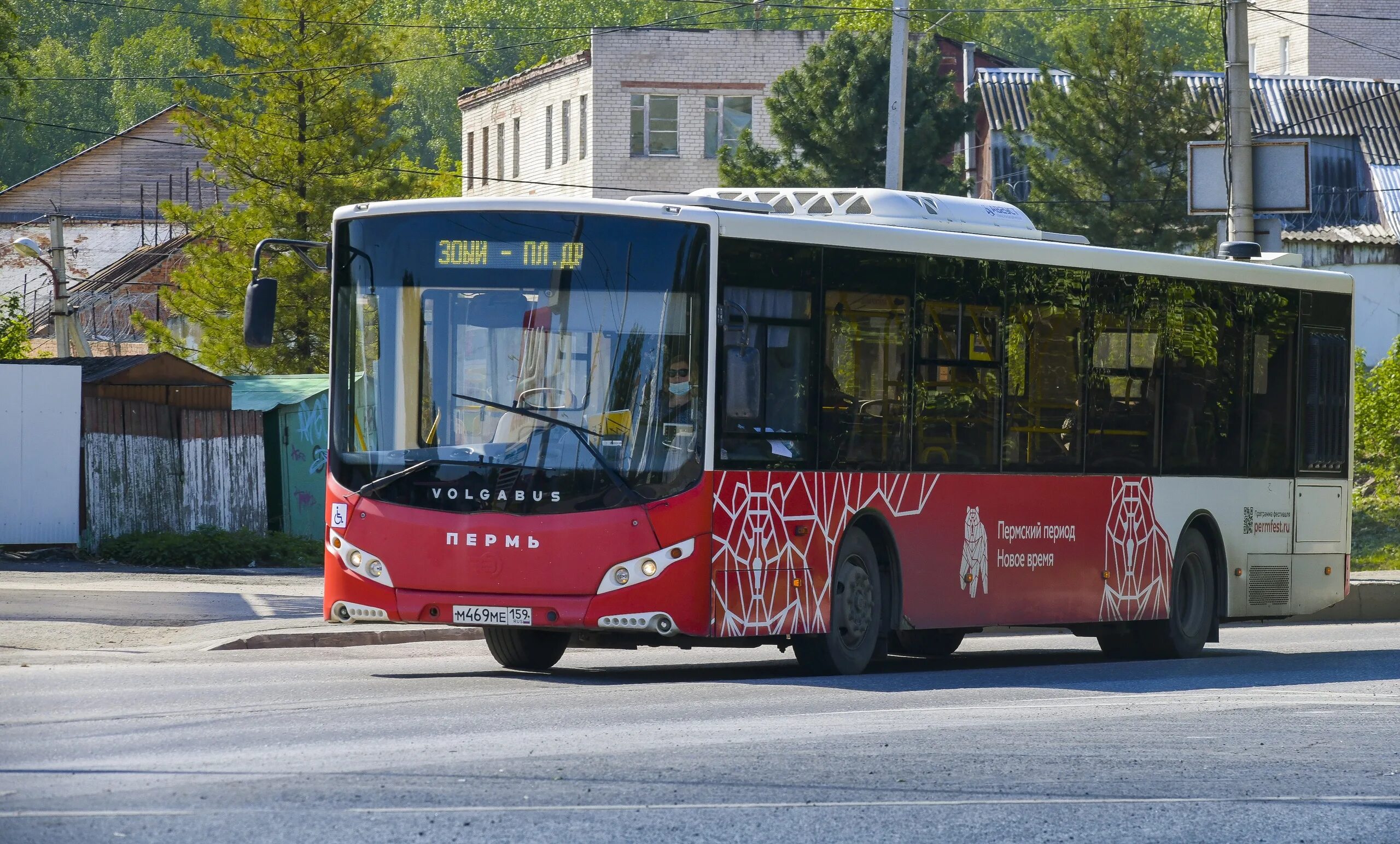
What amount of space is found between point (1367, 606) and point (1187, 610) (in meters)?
7.22

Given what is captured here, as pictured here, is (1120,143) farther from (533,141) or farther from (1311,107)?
(533,141)

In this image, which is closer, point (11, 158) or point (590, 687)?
point (590, 687)

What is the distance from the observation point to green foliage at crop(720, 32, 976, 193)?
1661 inches

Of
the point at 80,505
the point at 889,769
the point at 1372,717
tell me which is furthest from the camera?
the point at 80,505

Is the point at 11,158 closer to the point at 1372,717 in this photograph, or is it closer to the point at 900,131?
the point at 900,131

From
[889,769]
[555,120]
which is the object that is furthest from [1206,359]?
[555,120]

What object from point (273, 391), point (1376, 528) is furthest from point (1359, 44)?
point (273, 391)

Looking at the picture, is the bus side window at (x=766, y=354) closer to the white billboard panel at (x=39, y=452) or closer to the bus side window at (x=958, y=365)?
the bus side window at (x=958, y=365)

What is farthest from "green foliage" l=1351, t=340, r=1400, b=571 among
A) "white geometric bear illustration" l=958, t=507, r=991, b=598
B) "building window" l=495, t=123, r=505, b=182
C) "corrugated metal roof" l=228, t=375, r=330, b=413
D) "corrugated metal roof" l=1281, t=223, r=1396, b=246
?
"building window" l=495, t=123, r=505, b=182

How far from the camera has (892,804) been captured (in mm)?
7973

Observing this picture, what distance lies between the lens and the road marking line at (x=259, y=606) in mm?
18281

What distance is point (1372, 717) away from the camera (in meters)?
11.6

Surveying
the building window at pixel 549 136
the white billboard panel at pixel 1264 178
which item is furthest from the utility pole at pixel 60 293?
the building window at pixel 549 136

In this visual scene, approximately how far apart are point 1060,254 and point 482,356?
5.00 metres
